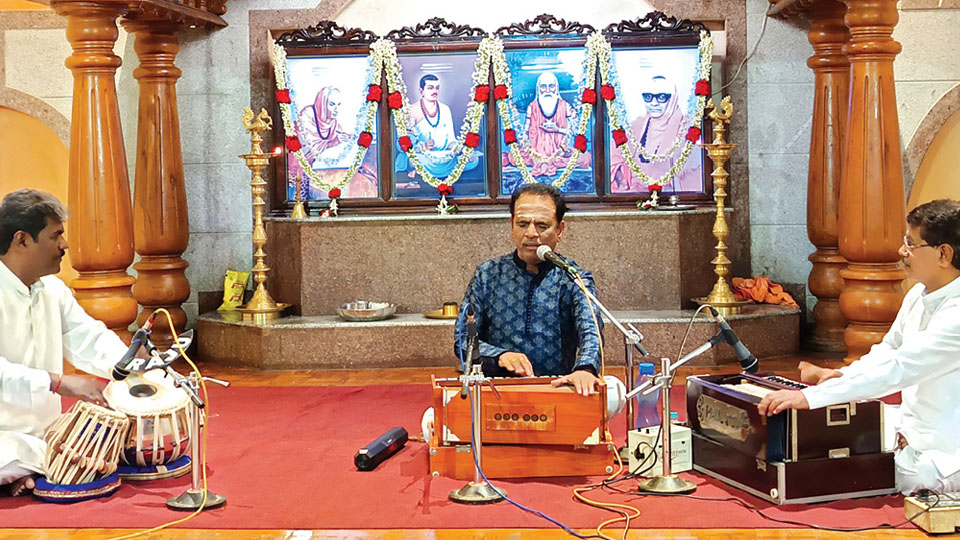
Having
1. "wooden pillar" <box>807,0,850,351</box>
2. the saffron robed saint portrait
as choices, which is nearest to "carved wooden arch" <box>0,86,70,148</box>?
the saffron robed saint portrait

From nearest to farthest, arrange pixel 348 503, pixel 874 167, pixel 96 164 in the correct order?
1. pixel 348 503
2. pixel 874 167
3. pixel 96 164

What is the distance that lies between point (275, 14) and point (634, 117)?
327cm

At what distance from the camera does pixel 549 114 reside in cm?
945

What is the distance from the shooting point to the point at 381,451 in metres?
5.41

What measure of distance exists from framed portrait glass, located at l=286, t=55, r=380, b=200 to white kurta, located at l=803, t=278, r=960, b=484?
18.7 feet

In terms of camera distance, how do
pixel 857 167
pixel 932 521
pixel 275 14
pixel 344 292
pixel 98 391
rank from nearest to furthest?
pixel 932 521
pixel 98 391
pixel 857 167
pixel 344 292
pixel 275 14

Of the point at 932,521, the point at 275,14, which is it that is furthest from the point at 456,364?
the point at 932,521

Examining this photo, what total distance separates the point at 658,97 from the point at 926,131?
225 centimetres

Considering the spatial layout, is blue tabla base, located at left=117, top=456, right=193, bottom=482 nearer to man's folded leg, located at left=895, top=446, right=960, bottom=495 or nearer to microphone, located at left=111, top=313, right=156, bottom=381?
microphone, located at left=111, top=313, right=156, bottom=381

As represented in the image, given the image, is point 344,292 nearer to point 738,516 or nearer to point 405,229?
point 405,229

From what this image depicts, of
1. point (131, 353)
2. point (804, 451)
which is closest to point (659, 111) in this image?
point (804, 451)

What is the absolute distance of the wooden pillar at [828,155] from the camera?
8.70 meters

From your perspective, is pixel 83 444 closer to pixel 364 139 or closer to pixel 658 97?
pixel 364 139

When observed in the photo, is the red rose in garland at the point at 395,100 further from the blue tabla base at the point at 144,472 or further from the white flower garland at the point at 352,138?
the blue tabla base at the point at 144,472
